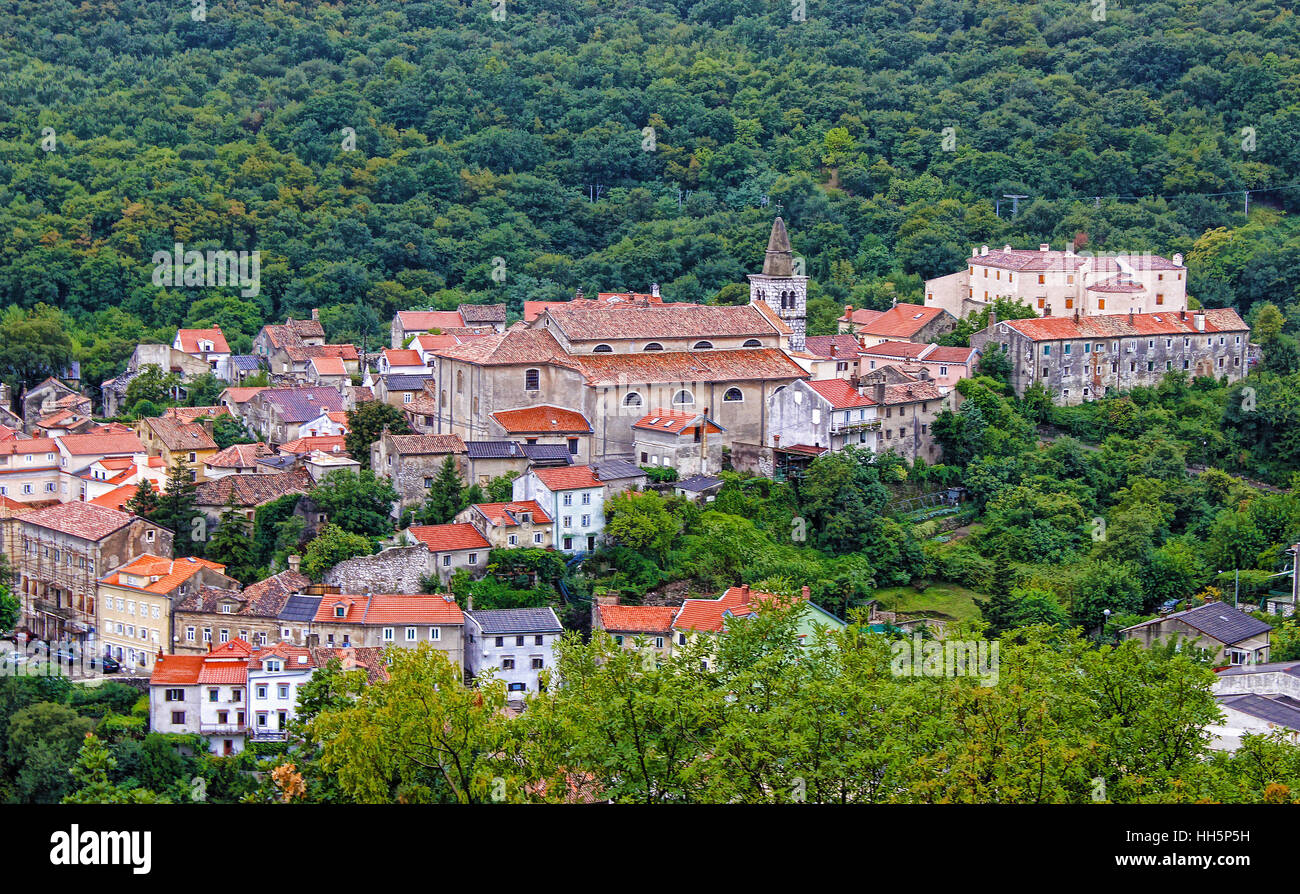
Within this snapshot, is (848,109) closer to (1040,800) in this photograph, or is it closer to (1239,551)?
(1239,551)

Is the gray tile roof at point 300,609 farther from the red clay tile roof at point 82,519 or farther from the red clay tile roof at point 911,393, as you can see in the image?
the red clay tile roof at point 911,393

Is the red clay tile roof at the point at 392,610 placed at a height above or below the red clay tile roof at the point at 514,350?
below

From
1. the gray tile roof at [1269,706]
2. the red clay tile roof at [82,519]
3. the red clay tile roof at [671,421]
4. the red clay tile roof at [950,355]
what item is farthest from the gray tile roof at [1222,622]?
the red clay tile roof at [82,519]

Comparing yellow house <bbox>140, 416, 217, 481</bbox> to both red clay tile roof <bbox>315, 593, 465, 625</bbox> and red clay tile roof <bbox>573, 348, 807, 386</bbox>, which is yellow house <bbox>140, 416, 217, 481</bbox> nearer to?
red clay tile roof <bbox>315, 593, 465, 625</bbox>

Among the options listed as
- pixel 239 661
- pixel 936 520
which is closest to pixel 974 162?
pixel 936 520

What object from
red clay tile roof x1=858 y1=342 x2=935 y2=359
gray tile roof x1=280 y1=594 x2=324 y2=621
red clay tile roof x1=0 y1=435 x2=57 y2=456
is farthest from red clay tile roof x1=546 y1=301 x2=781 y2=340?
red clay tile roof x1=0 y1=435 x2=57 y2=456
